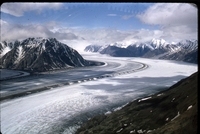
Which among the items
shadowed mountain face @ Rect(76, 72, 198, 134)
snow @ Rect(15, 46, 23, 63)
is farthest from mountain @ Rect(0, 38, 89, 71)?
shadowed mountain face @ Rect(76, 72, 198, 134)

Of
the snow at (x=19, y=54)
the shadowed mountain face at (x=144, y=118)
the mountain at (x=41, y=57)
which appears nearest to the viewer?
the shadowed mountain face at (x=144, y=118)

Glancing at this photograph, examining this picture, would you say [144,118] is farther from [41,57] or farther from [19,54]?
[19,54]

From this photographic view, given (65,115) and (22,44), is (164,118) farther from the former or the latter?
(22,44)

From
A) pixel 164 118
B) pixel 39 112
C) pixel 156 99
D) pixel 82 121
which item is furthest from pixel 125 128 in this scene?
pixel 39 112

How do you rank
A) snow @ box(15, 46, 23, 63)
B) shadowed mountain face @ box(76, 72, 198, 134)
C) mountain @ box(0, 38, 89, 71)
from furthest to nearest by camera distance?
snow @ box(15, 46, 23, 63) → mountain @ box(0, 38, 89, 71) → shadowed mountain face @ box(76, 72, 198, 134)

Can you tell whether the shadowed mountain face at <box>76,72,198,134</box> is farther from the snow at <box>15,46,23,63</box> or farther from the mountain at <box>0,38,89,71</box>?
the snow at <box>15,46,23,63</box>

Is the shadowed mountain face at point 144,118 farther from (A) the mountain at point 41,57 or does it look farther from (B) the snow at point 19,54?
(B) the snow at point 19,54

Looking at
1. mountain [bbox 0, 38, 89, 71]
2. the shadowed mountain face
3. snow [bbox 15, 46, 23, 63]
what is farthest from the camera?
snow [bbox 15, 46, 23, 63]

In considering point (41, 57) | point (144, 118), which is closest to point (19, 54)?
point (41, 57)

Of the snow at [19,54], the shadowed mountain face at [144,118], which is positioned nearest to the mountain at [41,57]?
the snow at [19,54]
